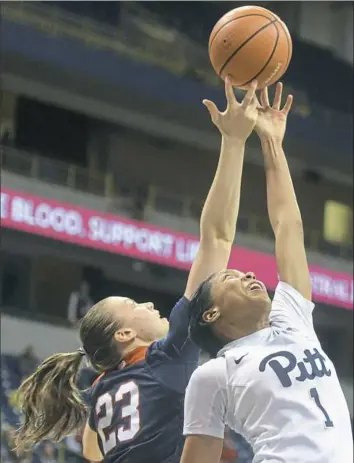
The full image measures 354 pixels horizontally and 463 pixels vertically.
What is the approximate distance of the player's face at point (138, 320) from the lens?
133 inches

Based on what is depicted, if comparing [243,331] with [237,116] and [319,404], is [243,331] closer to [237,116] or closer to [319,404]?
[319,404]

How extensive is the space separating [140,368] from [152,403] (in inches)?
5.6

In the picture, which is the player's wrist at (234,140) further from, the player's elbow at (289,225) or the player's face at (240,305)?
the player's face at (240,305)

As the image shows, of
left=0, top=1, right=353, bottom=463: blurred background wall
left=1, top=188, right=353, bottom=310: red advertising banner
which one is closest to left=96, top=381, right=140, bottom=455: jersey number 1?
left=0, top=1, right=353, bottom=463: blurred background wall

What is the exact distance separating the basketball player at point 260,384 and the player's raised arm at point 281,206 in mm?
149

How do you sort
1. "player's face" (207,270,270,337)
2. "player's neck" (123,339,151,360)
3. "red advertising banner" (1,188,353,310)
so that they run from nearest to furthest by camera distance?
1. "player's face" (207,270,270,337)
2. "player's neck" (123,339,151,360)
3. "red advertising banner" (1,188,353,310)

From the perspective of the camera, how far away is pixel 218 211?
11.3 ft

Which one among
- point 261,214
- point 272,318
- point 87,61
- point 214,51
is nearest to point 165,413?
point 272,318

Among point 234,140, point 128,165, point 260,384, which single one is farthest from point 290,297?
point 128,165

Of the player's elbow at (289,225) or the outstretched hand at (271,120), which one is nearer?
the player's elbow at (289,225)

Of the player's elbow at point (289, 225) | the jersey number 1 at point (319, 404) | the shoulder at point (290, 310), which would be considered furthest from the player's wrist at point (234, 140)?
the jersey number 1 at point (319, 404)

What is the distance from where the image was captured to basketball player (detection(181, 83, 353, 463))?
9.00ft

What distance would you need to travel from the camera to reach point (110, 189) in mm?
17719

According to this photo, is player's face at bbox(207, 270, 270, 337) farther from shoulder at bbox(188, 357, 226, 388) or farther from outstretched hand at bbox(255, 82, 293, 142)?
outstretched hand at bbox(255, 82, 293, 142)
